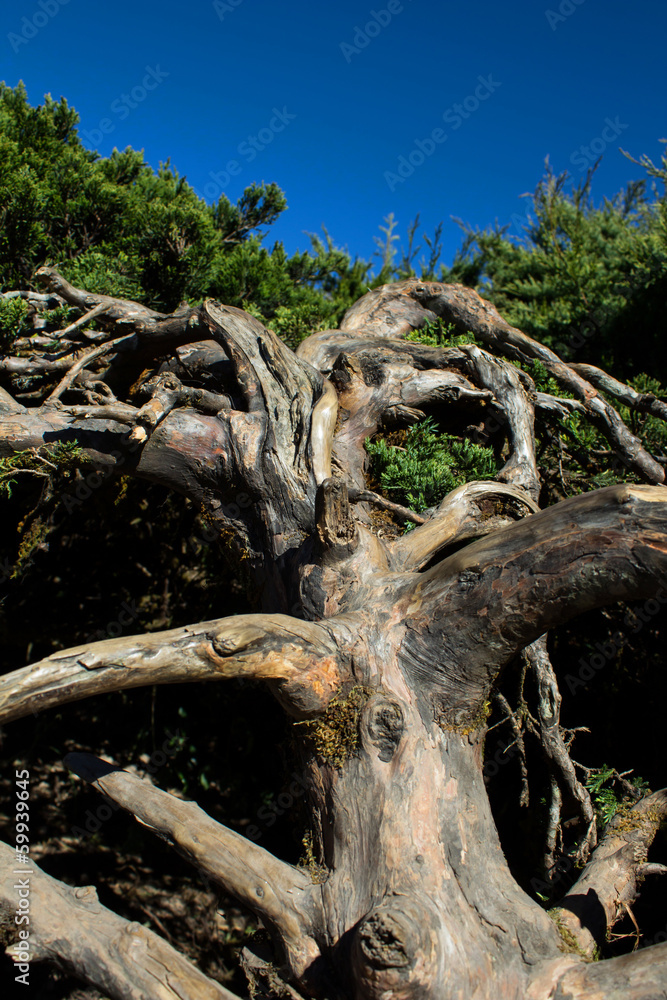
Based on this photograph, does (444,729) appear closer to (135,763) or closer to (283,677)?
(283,677)

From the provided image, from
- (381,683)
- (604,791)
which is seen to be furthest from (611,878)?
(381,683)

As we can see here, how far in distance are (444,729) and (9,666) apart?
490 centimetres

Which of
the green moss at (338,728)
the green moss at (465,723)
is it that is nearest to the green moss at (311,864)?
the green moss at (338,728)

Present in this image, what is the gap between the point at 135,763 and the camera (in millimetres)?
5449

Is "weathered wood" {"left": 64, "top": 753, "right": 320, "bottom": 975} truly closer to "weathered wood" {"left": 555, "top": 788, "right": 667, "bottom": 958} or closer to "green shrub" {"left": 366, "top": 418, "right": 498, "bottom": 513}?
"weathered wood" {"left": 555, "top": 788, "right": 667, "bottom": 958}

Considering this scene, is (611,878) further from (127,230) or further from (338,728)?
(127,230)

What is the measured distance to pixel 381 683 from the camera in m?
2.49

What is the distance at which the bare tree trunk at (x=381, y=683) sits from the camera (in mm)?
2008

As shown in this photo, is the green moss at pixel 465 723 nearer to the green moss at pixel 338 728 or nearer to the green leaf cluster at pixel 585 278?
the green moss at pixel 338 728

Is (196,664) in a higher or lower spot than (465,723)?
higher

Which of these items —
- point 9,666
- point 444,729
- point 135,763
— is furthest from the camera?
point 9,666

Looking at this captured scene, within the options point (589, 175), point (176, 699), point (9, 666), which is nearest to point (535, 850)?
point (176, 699)

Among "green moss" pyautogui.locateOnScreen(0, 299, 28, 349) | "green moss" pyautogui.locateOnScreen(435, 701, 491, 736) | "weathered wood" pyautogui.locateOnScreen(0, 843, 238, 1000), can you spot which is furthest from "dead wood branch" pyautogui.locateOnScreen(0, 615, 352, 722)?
"green moss" pyautogui.locateOnScreen(0, 299, 28, 349)

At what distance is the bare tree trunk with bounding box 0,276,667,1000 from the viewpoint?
79.0 inches
